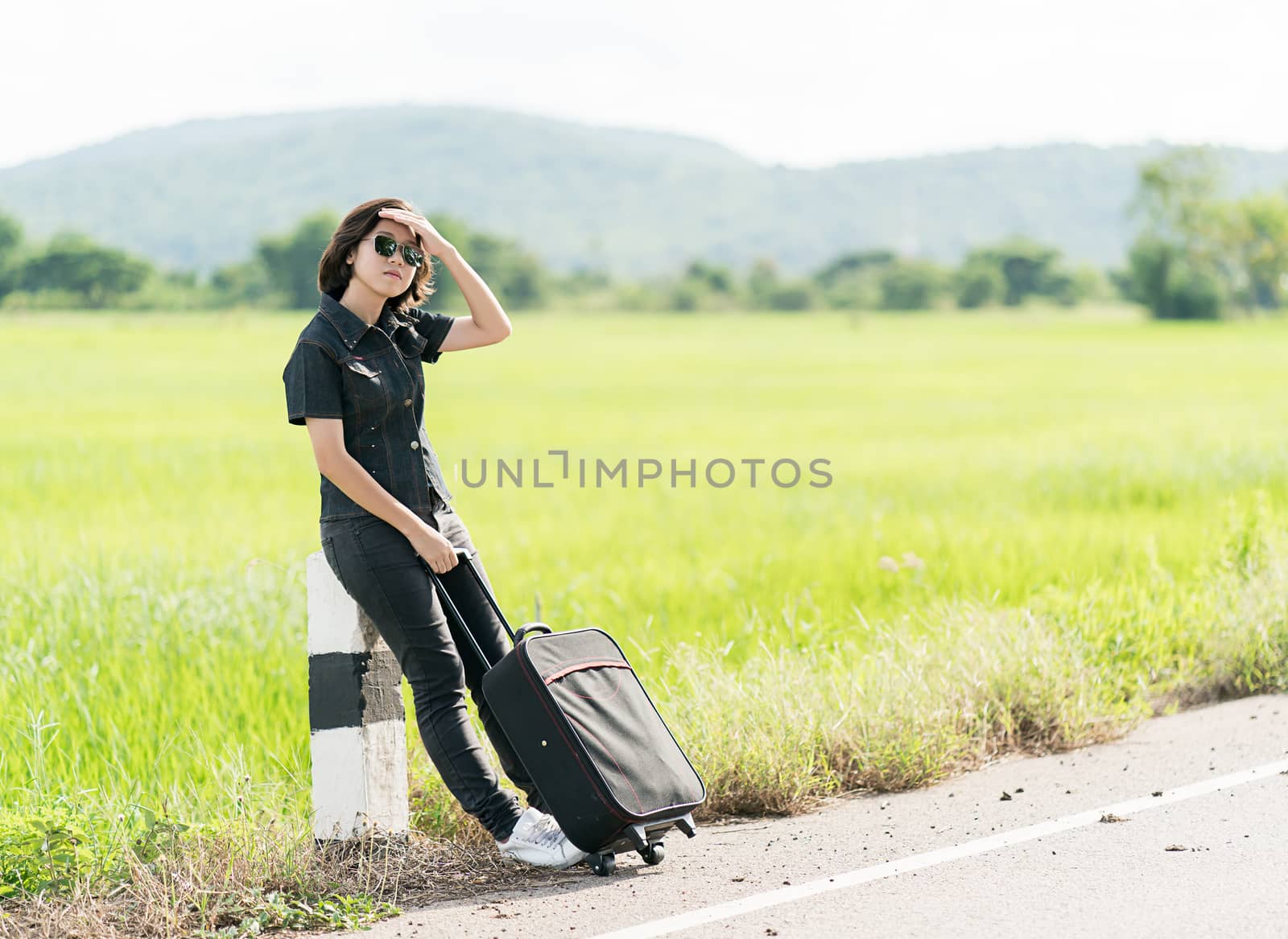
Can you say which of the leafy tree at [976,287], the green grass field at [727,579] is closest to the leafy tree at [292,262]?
the leafy tree at [976,287]

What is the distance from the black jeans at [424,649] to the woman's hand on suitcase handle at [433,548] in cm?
5

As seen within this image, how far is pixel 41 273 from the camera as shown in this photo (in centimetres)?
5069

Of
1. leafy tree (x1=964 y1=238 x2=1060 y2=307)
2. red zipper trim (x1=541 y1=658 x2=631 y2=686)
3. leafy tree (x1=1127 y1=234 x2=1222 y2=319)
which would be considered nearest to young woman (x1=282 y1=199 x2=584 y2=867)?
red zipper trim (x1=541 y1=658 x2=631 y2=686)

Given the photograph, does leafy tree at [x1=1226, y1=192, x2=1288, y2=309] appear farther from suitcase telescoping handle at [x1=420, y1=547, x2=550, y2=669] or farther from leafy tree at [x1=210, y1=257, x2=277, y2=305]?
suitcase telescoping handle at [x1=420, y1=547, x2=550, y2=669]

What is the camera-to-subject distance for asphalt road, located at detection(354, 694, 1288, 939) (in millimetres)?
3668

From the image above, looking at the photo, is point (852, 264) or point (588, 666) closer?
point (588, 666)

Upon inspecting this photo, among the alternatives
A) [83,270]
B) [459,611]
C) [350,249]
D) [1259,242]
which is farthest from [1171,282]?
[350,249]

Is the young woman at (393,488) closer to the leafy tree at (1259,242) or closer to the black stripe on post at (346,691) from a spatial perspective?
the black stripe on post at (346,691)

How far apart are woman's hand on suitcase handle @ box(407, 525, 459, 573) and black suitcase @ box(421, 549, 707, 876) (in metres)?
0.08

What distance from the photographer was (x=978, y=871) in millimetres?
4090

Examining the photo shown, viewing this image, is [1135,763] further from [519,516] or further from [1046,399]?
[1046,399]

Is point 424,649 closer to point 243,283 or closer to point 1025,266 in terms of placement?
point 243,283

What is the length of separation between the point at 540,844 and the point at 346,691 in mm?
792

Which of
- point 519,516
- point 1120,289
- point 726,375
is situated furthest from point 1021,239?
point 519,516
